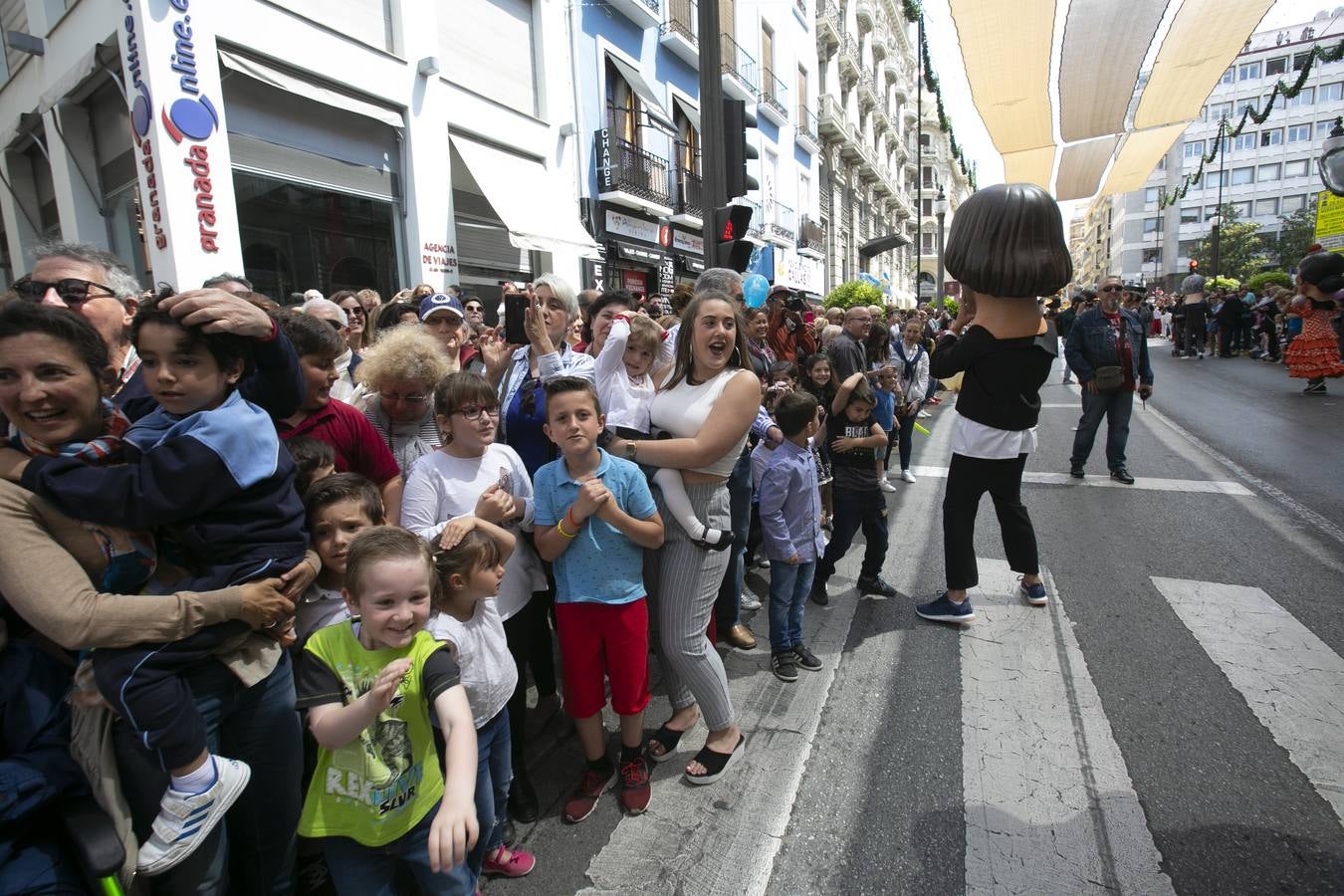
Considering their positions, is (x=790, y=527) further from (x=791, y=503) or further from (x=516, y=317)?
(x=516, y=317)

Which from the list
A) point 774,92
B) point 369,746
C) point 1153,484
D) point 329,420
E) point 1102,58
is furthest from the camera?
point 774,92

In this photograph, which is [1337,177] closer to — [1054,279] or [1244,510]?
[1244,510]

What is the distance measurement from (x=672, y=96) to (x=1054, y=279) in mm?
14757

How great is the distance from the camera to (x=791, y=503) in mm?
3459

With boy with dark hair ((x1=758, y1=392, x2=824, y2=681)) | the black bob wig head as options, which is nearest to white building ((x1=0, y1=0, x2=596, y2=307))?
boy with dark hair ((x1=758, y1=392, x2=824, y2=681))

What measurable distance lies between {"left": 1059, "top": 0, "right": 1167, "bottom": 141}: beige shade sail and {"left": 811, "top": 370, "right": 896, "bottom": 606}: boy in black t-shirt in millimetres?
4017

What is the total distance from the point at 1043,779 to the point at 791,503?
1.58 metres

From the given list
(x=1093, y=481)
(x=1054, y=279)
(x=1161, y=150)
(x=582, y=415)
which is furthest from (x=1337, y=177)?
(x=582, y=415)

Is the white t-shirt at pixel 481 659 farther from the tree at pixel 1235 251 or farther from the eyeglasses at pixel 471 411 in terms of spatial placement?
the tree at pixel 1235 251

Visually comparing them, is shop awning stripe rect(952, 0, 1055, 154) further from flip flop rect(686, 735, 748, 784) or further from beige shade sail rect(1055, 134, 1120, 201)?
flip flop rect(686, 735, 748, 784)

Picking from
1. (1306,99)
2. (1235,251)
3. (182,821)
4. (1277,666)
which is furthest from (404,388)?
(1306,99)

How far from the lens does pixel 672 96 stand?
1598 cm

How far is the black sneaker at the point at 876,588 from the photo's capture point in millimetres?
4191

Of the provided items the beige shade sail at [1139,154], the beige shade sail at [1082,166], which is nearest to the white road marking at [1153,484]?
the beige shade sail at [1139,154]
